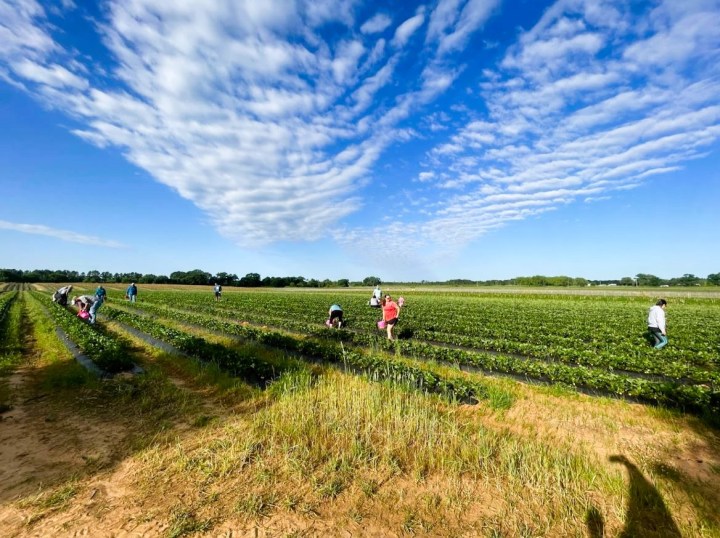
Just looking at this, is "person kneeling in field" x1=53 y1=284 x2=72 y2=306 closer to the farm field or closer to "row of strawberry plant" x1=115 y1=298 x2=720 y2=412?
the farm field

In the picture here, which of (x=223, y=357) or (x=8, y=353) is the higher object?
(x=223, y=357)

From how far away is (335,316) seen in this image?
18141 millimetres

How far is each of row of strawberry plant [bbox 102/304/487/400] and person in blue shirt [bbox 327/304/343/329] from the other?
3.86m

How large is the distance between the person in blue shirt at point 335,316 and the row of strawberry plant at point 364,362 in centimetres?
386

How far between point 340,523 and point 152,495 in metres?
2.50

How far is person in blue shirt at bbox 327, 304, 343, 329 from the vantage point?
1788cm

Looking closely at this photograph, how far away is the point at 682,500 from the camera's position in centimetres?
401

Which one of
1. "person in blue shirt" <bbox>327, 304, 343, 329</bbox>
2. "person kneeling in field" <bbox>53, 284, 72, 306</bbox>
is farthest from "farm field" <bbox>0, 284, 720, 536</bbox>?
"person kneeling in field" <bbox>53, 284, 72, 306</bbox>

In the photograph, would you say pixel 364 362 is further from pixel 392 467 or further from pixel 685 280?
pixel 685 280

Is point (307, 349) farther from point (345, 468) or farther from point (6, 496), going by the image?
point (6, 496)

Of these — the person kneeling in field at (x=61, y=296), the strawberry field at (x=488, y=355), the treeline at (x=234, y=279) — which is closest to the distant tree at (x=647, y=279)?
the treeline at (x=234, y=279)

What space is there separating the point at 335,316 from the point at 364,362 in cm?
793

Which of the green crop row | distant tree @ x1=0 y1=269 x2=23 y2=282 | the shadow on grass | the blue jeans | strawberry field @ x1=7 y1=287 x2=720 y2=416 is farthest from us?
distant tree @ x1=0 y1=269 x2=23 y2=282

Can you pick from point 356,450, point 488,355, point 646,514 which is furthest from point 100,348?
point 646,514
